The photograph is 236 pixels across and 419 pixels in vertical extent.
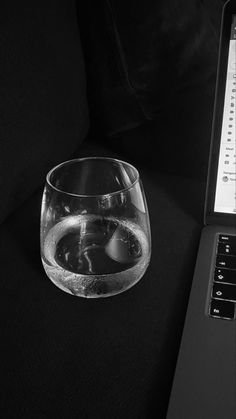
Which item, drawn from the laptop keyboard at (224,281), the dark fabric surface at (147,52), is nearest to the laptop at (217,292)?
the laptop keyboard at (224,281)

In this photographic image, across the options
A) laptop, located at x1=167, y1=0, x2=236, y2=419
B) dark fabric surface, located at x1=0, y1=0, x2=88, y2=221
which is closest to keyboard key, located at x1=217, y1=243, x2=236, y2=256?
laptop, located at x1=167, y1=0, x2=236, y2=419

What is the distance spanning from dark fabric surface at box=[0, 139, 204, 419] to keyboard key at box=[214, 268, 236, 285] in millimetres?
31

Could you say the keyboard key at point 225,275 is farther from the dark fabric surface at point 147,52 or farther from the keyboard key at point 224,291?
the dark fabric surface at point 147,52

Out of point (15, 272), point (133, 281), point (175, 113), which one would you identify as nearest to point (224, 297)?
point (133, 281)

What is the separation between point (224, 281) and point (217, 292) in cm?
2

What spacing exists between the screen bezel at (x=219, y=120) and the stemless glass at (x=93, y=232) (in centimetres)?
11

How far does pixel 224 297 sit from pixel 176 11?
41cm

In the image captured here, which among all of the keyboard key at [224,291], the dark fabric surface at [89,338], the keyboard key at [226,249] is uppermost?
the keyboard key at [224,291]

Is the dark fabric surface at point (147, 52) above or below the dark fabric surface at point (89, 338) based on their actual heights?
above

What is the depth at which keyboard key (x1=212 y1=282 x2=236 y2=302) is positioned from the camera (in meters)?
0.42

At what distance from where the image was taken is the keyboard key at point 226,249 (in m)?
0.48

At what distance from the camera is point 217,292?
1.41 feet

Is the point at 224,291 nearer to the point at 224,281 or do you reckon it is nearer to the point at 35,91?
the point at 224,281

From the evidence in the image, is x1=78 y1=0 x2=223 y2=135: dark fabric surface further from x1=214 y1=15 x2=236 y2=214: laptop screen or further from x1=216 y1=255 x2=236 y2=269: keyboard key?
x1=216 y1=255 x2=236 y2=269: keyboard key
